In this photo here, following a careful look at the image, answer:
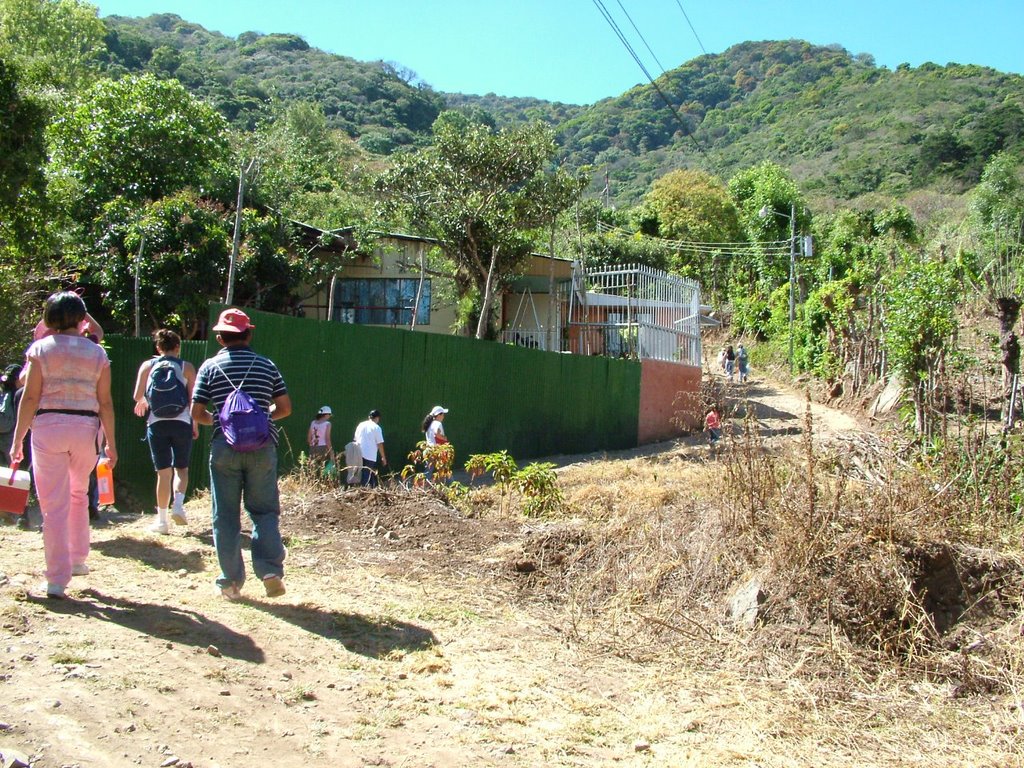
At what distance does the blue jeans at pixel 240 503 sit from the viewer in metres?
4.97

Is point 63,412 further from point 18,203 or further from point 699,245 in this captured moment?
point 699,245

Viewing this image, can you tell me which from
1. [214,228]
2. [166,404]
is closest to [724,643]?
[166,404]

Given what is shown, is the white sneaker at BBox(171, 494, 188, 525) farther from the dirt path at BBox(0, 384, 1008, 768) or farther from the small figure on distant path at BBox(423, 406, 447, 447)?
the small figure on distant path at BBox(423, 406, 447, 447)

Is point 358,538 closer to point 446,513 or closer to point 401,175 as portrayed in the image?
point 446,513

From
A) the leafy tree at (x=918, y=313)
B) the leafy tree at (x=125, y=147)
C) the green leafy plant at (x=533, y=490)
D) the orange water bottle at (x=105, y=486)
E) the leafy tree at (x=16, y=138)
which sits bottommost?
the green leafy plant at (x=533, y=490)

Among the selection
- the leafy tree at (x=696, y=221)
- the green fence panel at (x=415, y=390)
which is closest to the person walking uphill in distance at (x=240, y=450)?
the green fence panel at (x=415, y=390)

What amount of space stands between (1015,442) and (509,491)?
13.2 ft

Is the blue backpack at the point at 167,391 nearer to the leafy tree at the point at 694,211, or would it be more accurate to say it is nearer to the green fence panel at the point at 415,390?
the green fence panel at the point at 415,390

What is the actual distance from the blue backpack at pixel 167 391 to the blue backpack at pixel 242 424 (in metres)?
1.86

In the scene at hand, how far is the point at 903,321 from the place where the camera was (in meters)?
16.0

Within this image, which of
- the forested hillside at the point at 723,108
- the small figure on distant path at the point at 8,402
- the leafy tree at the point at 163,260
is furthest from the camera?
the forested hillside at the point at 723,108

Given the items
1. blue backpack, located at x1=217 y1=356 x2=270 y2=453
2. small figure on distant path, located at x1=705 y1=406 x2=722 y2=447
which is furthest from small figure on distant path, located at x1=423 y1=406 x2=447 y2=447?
blue backpack, located at x1=217 y1=356 x2=270 y2=453

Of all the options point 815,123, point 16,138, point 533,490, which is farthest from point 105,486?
point 815,123

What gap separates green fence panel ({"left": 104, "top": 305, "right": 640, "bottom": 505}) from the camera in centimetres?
1026
